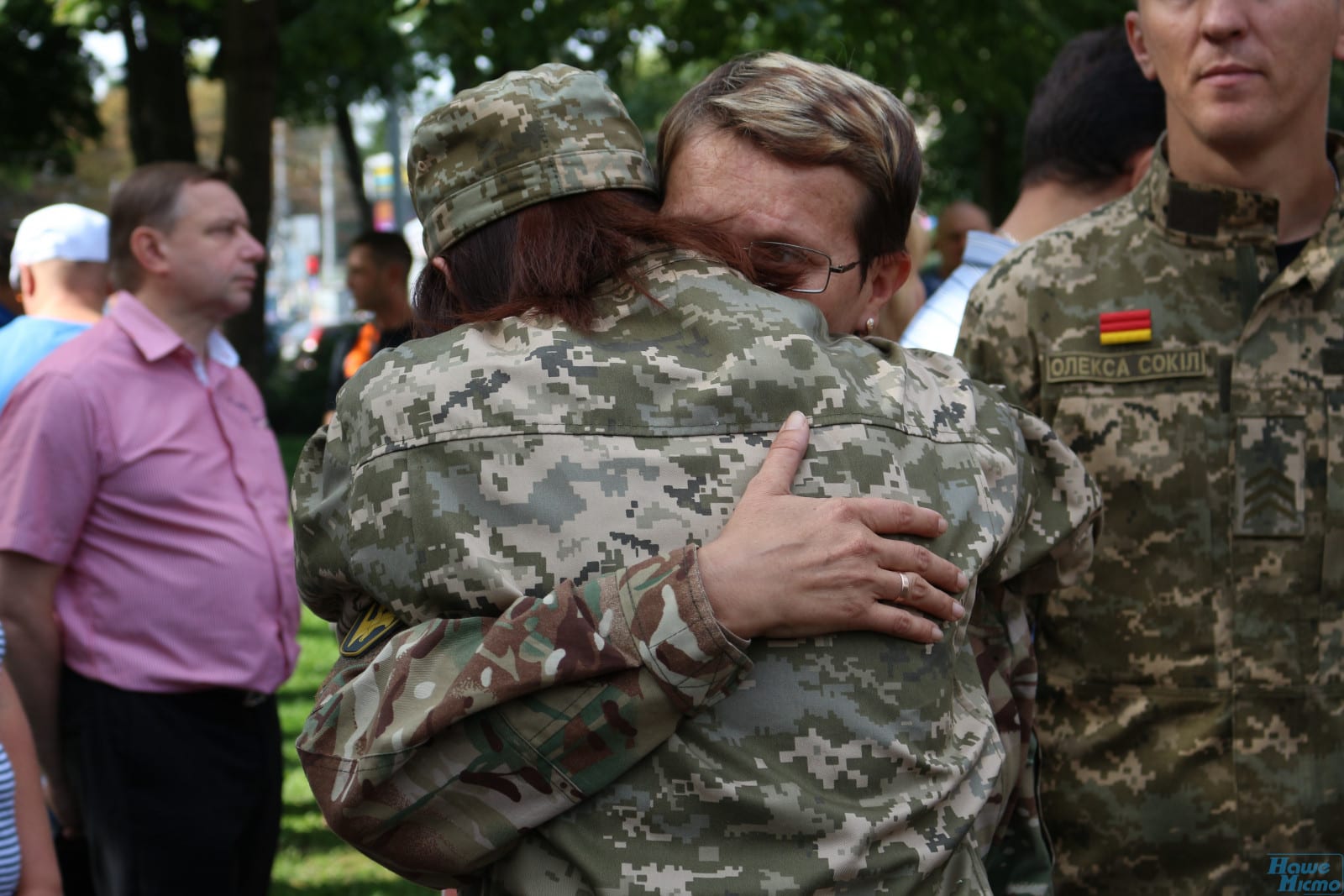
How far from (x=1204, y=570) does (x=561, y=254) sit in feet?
4.40

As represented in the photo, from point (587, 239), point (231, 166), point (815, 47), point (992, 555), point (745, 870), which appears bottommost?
point (231, 166)

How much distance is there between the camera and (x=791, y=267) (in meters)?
1.99

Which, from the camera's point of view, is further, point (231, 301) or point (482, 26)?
point (482, 26)

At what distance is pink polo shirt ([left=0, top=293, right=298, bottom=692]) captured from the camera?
3.98 m

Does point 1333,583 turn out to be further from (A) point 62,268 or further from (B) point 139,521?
(A) point 62,268

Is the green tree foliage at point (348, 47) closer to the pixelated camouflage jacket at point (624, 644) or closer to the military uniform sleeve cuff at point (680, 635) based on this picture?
the pixelated camouflage jacket at point (624, 644)

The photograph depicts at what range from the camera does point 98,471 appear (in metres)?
4.07

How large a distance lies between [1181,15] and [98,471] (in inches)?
118

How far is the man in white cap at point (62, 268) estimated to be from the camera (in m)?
5.15

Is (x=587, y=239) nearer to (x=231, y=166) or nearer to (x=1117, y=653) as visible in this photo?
(x=1117, y=653)

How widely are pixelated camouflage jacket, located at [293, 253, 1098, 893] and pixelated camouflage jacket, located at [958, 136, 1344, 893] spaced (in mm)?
849

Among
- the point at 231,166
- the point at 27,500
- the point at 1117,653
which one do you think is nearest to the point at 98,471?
the point at 27,500

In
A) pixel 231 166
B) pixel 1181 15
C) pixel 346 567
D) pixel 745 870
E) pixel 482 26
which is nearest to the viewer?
pixel 745 870

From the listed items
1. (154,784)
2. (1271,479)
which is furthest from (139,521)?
(1271,479)
